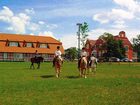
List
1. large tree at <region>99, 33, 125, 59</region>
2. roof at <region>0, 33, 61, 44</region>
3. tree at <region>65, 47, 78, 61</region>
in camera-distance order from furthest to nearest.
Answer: tree at <region>65, 47, 78, 61</region>
roof at <region>0, 33, 61, 44</region>
large tree at <region>99, 33, 125, 59</region>

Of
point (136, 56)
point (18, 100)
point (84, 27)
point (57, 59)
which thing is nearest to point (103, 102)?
point (18, 100)

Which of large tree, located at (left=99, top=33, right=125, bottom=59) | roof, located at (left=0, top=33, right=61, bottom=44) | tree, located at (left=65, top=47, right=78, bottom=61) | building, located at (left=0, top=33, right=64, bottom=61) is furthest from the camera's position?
tree, located at (left=65, top=47, right=78, bottom=61)

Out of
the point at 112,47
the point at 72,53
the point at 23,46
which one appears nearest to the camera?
the point at 112,47

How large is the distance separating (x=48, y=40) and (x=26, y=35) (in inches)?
304

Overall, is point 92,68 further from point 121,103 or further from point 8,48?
point 8,48

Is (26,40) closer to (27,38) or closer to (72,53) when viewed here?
(27,38)

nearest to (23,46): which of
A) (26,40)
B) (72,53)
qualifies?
(26,40)

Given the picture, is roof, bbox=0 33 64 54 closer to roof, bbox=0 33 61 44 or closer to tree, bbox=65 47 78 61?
roof, bbox=0 33 61 44

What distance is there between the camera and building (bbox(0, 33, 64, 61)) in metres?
118

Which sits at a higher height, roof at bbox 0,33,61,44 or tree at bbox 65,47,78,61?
roof at bbox 0,33,61,44

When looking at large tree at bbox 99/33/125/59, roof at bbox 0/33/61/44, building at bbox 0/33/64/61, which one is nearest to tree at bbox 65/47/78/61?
roof at bbox 0/33/61/44

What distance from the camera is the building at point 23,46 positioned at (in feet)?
388

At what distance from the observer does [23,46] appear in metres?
123

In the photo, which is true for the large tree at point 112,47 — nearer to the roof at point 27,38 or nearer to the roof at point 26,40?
the roof at point 26,40
